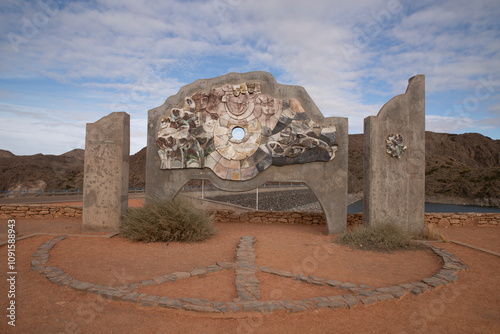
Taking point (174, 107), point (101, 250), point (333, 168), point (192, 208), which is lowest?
point (101, 250)

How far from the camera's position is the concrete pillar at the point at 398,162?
9586mm

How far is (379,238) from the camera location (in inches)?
328

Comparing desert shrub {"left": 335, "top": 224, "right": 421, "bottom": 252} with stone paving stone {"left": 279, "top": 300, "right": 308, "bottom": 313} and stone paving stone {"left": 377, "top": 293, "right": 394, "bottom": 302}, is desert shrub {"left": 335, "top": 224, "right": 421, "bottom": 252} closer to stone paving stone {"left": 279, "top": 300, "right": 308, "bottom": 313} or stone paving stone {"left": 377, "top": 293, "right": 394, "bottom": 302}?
stone paving stone {"left": 377, "top": 293, "right": 394, "bottom": 302}

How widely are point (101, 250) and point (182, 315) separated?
4157mm

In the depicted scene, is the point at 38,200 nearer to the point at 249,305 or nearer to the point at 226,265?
the point at 226,265

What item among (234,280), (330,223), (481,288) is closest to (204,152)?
(330,223)

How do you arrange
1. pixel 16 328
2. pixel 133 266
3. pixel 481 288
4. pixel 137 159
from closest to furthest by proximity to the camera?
1. pixel 16 328
2. pixel 481 288
3. pixel 133 266
4. pixel 137 159

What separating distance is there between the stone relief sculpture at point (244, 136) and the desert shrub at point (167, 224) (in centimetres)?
146

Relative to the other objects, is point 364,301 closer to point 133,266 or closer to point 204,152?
point 133,266

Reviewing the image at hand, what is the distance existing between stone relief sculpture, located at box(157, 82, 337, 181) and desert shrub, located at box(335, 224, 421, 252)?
7.63 ft

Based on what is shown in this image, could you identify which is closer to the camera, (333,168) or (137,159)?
→ (333,168)

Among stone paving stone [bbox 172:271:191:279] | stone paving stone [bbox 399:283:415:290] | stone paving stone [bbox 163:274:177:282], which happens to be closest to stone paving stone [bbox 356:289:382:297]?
stone paving stone [bbox 399:283:415:290]

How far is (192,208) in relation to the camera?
920 centimetres

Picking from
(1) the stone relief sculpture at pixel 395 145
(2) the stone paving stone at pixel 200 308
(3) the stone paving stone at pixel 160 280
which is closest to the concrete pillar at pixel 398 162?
(1) the stone relief sculpture at pixel 395 145
